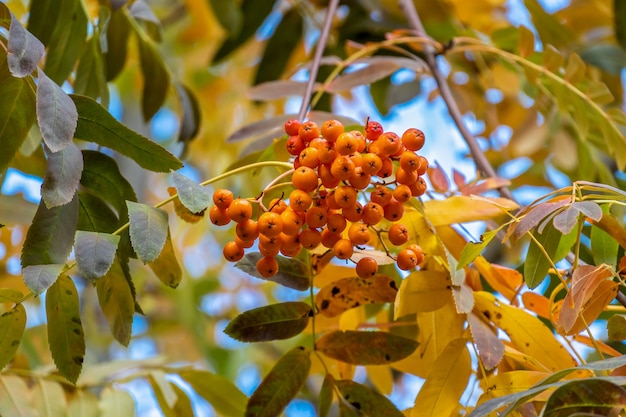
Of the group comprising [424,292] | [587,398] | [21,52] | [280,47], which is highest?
[280,47]

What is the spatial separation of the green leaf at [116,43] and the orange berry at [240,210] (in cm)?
45

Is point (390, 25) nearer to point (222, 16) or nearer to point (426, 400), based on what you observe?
point (222, 16)

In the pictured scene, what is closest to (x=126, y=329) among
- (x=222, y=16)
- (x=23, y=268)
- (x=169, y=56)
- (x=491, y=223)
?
(x=23, y=268)

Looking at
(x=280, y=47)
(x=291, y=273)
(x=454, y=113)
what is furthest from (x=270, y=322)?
(x=280, y=47)

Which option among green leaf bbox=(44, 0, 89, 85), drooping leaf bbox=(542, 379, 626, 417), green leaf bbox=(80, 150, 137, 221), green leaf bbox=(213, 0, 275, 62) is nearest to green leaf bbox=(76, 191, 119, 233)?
green leaf bbox=(80, 150, 137, 221)

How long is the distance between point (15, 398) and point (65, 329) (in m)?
0.20

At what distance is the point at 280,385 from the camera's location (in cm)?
58

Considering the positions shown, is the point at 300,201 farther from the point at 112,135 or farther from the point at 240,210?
the point at 112,135

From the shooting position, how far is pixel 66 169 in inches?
20.0

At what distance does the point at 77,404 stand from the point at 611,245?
0.52 m

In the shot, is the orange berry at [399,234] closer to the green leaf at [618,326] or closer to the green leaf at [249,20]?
the green leaf at [618,326]

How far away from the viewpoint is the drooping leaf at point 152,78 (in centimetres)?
89

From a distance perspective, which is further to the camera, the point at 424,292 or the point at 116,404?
the point at 116,404

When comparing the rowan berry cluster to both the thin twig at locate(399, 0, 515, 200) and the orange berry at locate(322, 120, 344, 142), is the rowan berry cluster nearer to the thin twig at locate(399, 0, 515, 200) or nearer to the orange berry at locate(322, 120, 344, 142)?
the orange berry at locate(322, 120, 344, 142)
